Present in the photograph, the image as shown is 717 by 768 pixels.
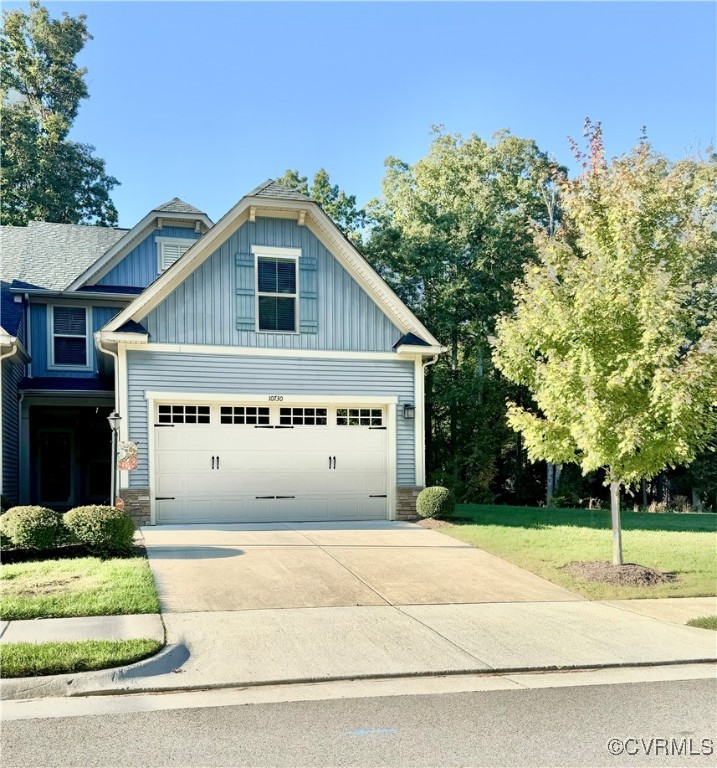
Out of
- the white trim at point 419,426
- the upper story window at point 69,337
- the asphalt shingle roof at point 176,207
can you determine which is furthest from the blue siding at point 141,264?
the white trim at point 419,426

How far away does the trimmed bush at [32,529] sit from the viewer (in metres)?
10.6

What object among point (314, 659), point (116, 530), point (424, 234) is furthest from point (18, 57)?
point (314, 659)

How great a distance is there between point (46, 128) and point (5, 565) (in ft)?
99.1

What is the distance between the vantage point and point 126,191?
36.0m

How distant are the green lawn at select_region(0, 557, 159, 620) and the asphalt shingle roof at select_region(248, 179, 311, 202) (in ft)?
26.5

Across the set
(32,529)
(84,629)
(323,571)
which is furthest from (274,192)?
(84,629)

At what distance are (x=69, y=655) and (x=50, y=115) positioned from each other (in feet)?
115

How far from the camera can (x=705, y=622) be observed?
27.7 ft

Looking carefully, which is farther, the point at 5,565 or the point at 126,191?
the point at 126,191

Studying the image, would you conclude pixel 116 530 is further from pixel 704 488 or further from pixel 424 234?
pixel 704 488

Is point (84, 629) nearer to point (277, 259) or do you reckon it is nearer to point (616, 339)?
point (616, 339)

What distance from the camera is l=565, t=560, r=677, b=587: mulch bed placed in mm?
10477

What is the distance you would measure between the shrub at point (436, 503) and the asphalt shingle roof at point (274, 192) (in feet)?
21.2

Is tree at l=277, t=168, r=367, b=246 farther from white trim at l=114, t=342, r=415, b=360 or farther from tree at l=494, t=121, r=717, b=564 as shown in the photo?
tree at l=494, t=121, r=717, b=564
